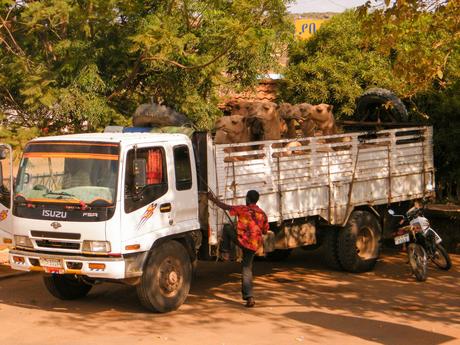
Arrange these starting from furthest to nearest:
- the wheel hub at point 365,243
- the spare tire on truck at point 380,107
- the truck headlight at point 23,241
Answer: the spare tire on truck at point 380,107 → the wheel hub at point 365,243 → the truck headlight at point 23,241

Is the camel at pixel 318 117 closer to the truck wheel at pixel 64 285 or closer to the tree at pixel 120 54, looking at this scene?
the tree at pixel 120 54

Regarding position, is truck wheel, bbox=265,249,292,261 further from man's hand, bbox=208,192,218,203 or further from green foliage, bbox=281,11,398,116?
green foliage, bbox=281,11,398,116

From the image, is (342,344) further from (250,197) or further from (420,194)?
(420,194)

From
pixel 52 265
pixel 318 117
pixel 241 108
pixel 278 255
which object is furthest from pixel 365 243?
pixel 52 265

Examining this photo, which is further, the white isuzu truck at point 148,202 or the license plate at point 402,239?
the license plate at point 402,239

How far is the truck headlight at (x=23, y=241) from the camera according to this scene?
9.76 metres

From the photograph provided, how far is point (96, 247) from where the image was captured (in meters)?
9.33

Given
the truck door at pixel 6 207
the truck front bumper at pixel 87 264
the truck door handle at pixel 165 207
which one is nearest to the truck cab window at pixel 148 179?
the truck door handle at pixel 165 207

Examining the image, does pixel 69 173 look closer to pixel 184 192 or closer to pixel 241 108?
pixel 184 192

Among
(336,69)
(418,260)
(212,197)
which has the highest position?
(336,69)

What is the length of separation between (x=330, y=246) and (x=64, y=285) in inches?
169

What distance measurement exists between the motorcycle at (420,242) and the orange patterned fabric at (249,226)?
3.25 metres

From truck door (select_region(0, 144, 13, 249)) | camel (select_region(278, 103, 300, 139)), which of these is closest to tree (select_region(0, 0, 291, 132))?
camel (select_region(278, 103, 300, 139))

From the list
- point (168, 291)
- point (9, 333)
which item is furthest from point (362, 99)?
point (9, 333)
